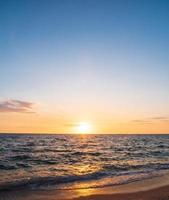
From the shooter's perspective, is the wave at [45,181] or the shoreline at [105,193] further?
the wave at [45,181]

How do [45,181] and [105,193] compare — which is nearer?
[105,193]

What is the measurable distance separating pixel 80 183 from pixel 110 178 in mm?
2752

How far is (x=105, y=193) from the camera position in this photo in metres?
14.6

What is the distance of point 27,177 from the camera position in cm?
1934

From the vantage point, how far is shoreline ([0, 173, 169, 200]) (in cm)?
1359

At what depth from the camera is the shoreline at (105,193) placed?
13.6 meters

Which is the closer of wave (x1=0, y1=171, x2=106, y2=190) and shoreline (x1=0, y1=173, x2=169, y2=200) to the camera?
shoreline (x1=0, y1=173, x2=169, y2=200)

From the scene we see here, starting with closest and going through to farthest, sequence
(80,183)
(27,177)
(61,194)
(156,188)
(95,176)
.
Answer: (61,194) < (156,188) < (80,183) < (27,177) < (95,176)

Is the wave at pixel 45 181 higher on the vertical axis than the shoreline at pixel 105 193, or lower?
higher

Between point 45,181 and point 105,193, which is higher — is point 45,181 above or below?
above

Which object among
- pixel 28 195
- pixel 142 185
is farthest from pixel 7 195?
pixel 142 185

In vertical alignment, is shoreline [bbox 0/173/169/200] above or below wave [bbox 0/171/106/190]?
below

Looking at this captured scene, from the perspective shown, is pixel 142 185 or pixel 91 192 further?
pixel 142 185

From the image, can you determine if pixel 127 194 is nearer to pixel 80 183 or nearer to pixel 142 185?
pixel 142 185
